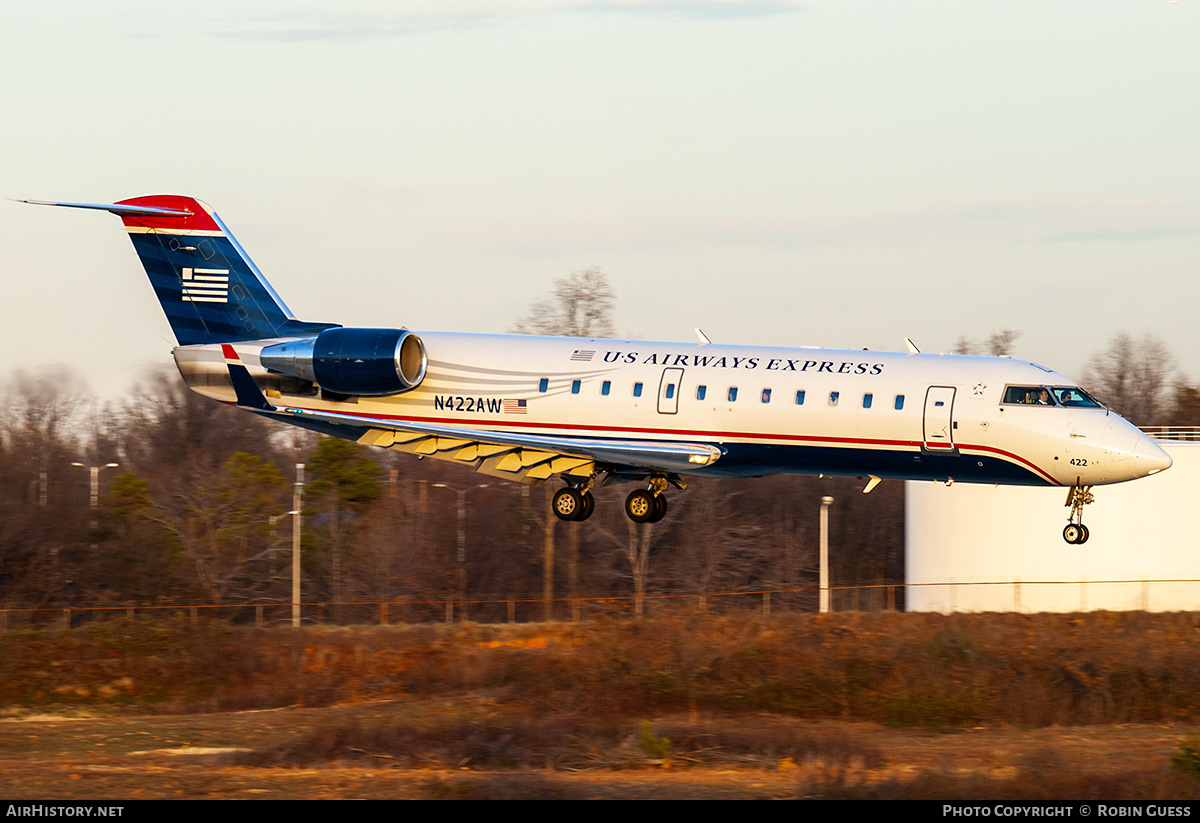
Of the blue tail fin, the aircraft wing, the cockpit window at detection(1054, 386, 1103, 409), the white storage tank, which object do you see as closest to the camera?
the cockpit window at detection(1054, 386, 1103, 409)

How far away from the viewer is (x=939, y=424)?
100 feet

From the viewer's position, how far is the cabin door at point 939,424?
30578 millimetres

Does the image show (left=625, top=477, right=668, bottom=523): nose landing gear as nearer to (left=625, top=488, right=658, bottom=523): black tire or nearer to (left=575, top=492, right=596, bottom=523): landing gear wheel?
(left=625, top=488, right=658, bottom=523): black tire

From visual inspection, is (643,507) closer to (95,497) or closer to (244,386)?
(244,386)

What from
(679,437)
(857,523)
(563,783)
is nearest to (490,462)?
(679,437)

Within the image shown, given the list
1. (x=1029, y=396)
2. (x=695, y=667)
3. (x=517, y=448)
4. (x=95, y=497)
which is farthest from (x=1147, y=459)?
(x=95, y=497)

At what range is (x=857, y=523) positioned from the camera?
76.1 m

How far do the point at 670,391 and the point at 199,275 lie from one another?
40.6ft

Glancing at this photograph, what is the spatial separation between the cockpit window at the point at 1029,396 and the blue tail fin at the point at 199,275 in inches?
629

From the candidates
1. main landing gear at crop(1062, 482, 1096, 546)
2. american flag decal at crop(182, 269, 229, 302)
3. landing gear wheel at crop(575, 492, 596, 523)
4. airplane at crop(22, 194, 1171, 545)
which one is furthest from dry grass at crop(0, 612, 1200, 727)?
main landing gear at crop(1062, 482, 1096, 546)

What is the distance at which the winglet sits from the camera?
114ft

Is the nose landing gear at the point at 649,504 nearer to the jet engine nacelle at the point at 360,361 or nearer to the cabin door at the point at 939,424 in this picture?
the jet engine nacelle at the point at 360,361

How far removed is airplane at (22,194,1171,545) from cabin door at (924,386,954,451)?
0.03m

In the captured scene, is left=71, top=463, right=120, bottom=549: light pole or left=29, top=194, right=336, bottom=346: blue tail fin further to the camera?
left=71, top=463, right=120, bottom=549: light pole
